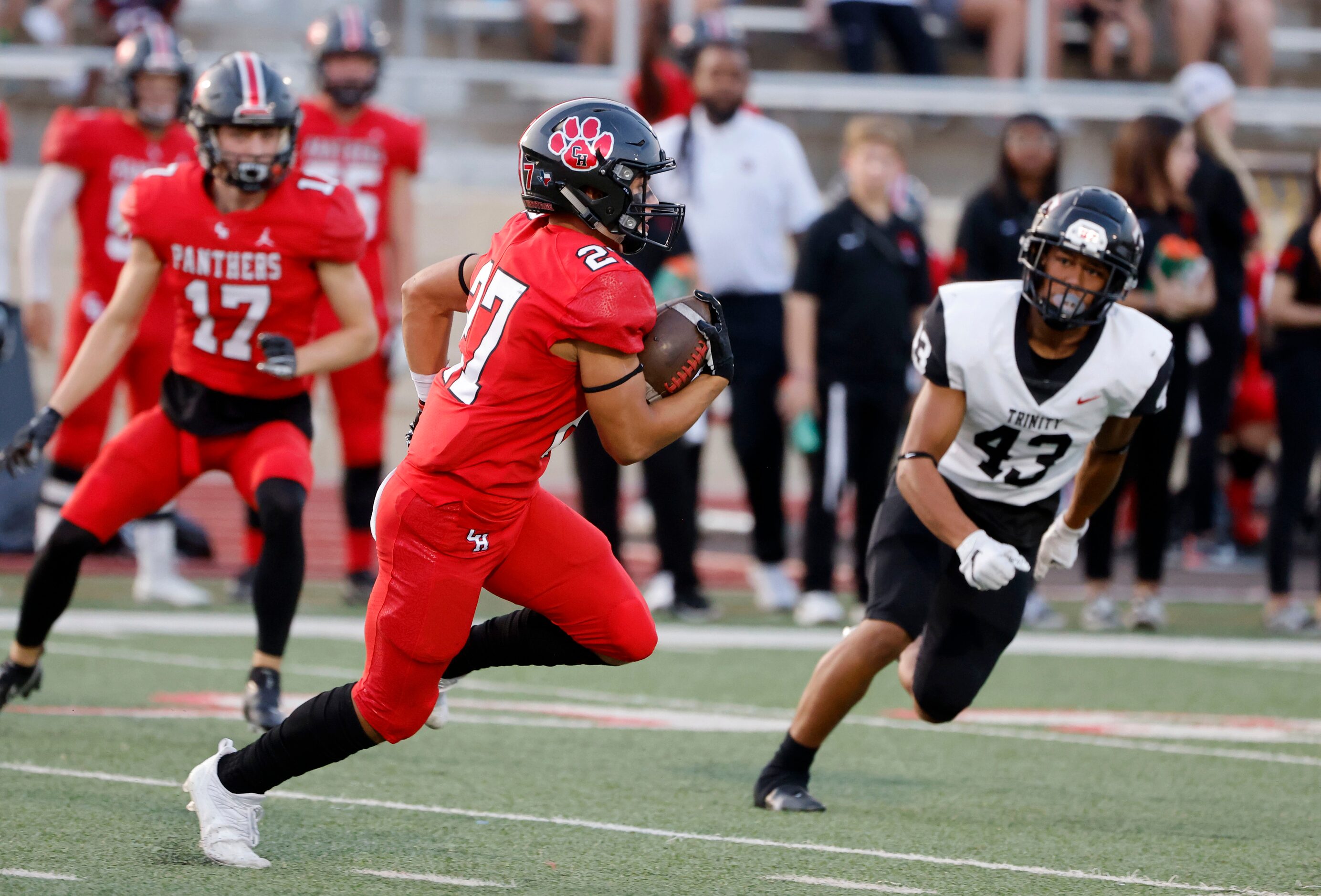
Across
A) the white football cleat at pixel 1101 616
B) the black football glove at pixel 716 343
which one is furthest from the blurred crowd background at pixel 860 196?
the black football glove at pixel 716 343


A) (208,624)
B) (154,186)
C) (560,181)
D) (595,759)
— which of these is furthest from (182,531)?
(560,181)

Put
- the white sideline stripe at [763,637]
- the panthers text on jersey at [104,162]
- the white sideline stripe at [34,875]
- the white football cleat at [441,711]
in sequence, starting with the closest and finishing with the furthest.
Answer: the white sideline stripe at [34,875]
the white football cleat at [441,711]
the white sideline stripe at [763,637]
the panthers text on jersey at [104,162]

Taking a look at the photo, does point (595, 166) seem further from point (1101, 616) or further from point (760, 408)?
point (1101, 616)

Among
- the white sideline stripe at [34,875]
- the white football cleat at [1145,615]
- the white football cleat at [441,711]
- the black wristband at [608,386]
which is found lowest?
the white football cleat at [1145,615]

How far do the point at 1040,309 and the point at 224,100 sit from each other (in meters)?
2.33

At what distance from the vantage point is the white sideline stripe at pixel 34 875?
3.47 m

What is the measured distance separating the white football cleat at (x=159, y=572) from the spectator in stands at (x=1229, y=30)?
7685 mm

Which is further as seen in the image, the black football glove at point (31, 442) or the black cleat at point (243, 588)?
the black cleat at point (243, 588)

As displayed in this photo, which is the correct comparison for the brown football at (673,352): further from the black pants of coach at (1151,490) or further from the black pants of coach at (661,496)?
the black pants of coach at (1151,490)

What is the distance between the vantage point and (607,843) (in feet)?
12.9

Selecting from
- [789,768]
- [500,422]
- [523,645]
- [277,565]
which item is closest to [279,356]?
[277,565]

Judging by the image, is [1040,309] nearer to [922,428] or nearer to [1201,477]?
[922,428]

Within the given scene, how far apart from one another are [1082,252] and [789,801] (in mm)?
1474

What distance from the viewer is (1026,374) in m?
4.32
